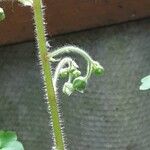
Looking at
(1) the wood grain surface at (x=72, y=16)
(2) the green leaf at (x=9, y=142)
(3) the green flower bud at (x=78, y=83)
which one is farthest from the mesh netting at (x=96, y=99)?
(3) the green flower bud at (x=78, y=83)

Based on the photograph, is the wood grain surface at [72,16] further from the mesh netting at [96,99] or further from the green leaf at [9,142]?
the green leaf at [9,142]

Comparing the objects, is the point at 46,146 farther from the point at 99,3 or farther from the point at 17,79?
the point at 99,3

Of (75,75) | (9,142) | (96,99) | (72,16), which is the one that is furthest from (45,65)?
(96,99)

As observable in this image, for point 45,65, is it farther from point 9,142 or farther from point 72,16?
point 72,16

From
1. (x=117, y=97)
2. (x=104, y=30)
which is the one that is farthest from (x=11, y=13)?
(x=117, y=97)

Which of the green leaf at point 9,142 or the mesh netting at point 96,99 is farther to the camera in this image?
the mesh netting at point 96,99

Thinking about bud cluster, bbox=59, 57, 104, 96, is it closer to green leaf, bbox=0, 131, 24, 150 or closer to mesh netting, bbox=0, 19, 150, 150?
green leaf, bbox=0, 131, 24, 150
